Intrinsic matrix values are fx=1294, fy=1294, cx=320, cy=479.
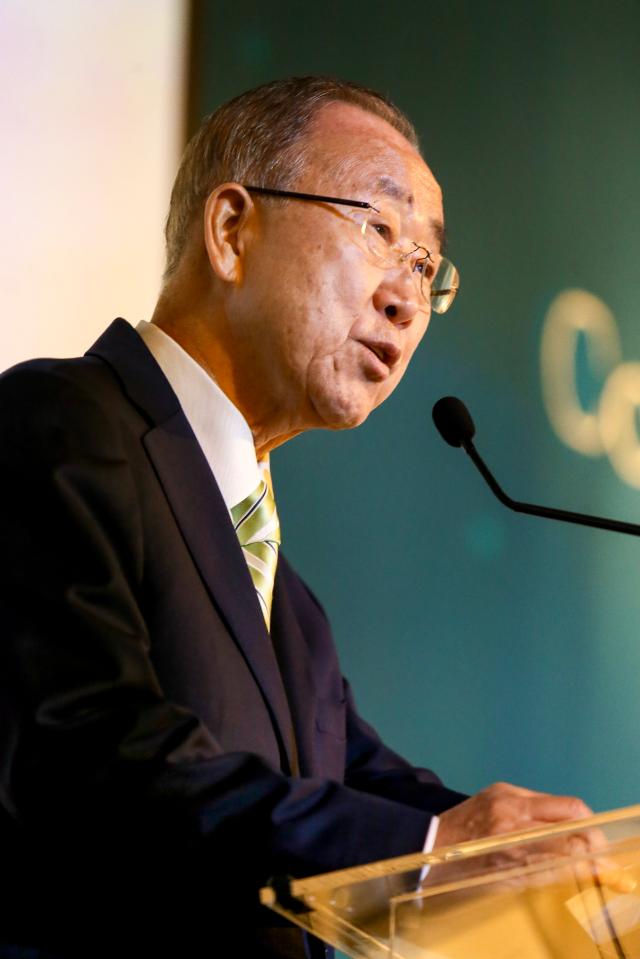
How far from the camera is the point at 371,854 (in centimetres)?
109

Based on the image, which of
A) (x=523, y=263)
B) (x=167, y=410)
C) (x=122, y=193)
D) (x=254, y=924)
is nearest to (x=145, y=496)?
(x=167, y=410)

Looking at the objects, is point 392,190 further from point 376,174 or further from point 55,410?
point 55,410

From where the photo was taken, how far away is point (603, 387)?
2670mm

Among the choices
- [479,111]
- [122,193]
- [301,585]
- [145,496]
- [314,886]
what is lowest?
[301,585]

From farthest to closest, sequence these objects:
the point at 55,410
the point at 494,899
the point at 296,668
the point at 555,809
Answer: the point at 296,668 < the point at 55,410 < the point at 555,809 < the point at 494,899

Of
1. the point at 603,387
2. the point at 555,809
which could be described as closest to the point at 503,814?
the point at 555,809

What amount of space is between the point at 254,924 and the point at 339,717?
1.62 feet

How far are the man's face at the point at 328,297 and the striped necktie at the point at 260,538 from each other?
131 millimetres

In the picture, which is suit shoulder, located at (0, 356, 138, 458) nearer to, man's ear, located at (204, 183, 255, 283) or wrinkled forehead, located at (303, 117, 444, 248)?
man's ear, located at (204, 183, 255, 283)

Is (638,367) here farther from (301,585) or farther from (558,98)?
(301,585)

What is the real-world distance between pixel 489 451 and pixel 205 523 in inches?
49.2

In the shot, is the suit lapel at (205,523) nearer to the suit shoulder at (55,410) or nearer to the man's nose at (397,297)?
the suit shoulder at (55,410)

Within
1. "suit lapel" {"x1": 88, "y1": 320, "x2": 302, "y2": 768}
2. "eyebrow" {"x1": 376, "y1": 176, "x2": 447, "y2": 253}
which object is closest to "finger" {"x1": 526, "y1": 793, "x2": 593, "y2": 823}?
"suit lapel" {"x1": 88, "y1": 320, "x2": 302, "y2": 768}

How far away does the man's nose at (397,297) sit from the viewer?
1.68 metres
